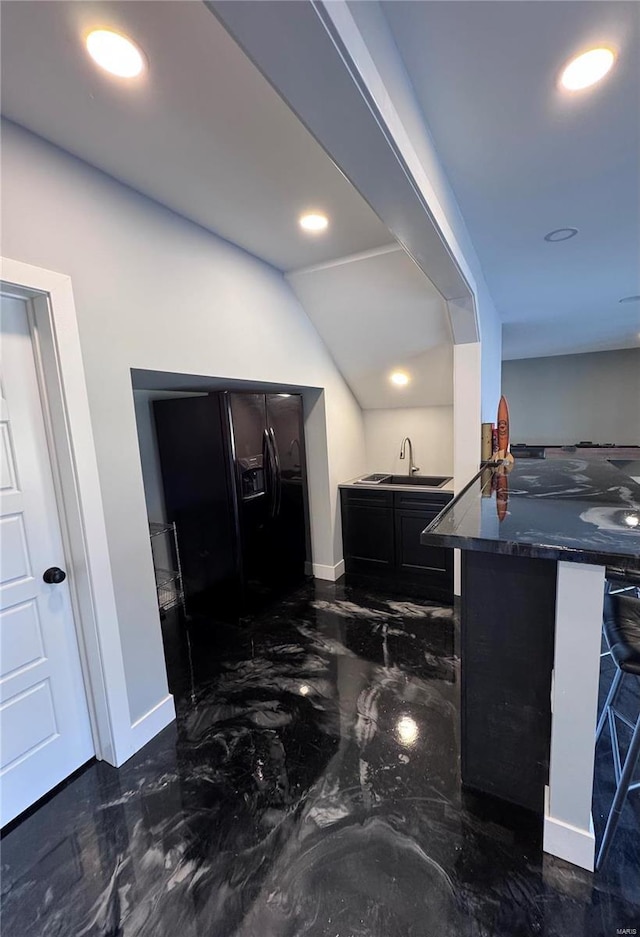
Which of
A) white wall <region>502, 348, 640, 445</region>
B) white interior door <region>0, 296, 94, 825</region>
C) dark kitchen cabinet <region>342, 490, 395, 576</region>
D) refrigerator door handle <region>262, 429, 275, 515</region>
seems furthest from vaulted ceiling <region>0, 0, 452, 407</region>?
white wall <region>502, 348, 640, 445</region>

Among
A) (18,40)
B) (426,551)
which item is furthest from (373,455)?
(18,40)

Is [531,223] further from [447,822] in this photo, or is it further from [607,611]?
[447,822]

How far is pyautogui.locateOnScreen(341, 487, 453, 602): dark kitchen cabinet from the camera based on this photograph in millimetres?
3414

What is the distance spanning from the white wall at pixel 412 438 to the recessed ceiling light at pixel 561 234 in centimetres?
172

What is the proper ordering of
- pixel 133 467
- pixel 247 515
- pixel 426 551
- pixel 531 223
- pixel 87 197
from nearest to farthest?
pixel 87 197 → pixel 133 467 → pixel 531 223 → pixel 247 515 → pixel 426 551

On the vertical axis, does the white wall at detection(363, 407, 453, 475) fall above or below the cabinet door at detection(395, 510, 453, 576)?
above

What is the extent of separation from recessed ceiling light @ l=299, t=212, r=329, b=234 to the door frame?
1.25m

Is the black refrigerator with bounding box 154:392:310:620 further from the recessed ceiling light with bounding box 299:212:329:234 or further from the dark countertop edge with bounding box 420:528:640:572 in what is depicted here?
the dark countertop edge with bounding box 420:528:640:572

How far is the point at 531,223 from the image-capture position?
218 cm

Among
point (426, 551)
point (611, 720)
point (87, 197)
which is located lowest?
point (611, 720)

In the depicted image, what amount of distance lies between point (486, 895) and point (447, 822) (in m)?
0.24

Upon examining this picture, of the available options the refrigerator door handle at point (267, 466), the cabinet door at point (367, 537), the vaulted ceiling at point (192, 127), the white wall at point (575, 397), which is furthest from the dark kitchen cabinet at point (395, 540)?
the white wall at point (575, 397)

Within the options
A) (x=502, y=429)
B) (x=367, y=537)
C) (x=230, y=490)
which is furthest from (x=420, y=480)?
(x=230, y=490)

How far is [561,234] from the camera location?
92.0 inches
